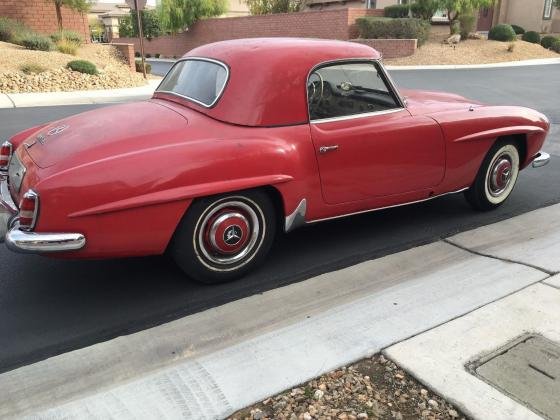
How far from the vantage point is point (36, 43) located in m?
16.9

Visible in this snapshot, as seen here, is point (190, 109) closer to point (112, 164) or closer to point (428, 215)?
point (112, 164)

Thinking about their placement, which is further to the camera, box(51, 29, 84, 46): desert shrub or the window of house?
the window of house

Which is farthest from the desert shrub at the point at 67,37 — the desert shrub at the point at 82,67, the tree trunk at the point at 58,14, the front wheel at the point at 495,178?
the front wheel at the point at 495,178

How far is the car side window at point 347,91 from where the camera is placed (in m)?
3.71

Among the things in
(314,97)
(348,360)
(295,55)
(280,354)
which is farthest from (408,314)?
(295,55)

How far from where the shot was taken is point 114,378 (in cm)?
254

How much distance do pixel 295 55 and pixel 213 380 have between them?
86.7 inches

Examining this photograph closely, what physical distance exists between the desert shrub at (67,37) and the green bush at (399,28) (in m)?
13.9

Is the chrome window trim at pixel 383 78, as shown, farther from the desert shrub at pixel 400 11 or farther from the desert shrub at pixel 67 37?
the desert shrub at pixel 400 11

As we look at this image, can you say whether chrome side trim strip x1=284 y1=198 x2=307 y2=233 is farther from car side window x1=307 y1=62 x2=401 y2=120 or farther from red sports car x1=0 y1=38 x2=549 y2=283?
car side window x1=307 y1=62 x2=401 y2=120

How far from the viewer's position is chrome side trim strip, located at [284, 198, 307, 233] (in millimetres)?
3516

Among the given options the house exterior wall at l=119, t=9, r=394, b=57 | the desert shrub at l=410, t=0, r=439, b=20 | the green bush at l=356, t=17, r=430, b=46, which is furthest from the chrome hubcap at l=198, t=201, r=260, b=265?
the desert shrub at l=410, t=0, r=439, b=20

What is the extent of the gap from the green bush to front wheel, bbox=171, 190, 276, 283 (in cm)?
2441

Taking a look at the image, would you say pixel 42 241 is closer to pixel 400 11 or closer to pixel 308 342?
pixel 308 342
